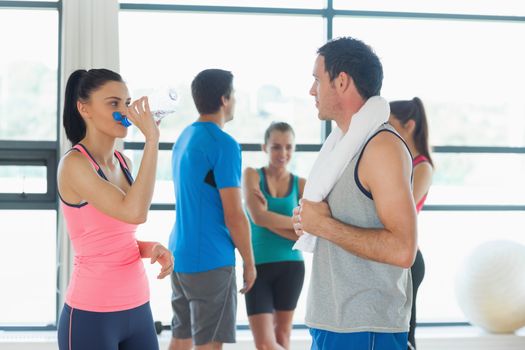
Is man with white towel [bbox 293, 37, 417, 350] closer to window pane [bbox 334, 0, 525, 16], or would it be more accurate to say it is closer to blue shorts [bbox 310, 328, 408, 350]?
blue shorts [bbox 310, 328, 408, 350]

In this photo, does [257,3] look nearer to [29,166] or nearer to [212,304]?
[29,166]

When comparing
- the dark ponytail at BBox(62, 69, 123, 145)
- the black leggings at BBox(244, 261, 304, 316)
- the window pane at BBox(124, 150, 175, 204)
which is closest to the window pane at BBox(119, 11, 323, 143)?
the window pane at BBox(124, 150, 175, 204)

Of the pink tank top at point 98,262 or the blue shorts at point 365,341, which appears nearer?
the blue shorts at point 365,341

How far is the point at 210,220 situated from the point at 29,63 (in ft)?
5.98

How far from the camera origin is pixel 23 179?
3.97 meters

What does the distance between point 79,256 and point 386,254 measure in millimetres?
856

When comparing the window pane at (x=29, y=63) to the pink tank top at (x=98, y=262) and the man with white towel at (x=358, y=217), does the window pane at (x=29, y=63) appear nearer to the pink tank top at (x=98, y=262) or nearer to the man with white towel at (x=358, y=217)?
the pink tank top at (x=98, y=262)

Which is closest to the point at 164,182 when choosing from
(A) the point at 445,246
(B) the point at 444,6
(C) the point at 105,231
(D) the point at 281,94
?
(D) the point at 281,94

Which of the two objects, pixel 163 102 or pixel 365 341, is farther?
pixel 163 102

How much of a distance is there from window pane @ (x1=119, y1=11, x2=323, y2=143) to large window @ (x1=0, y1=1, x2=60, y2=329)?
44cm

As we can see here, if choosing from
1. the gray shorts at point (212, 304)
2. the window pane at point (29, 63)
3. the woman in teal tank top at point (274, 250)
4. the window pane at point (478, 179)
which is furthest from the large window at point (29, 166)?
the window pane at point (478, 179)

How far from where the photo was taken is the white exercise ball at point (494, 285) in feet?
12.6

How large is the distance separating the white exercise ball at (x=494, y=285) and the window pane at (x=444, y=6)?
4.67ft

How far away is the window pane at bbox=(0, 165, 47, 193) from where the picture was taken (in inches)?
156
